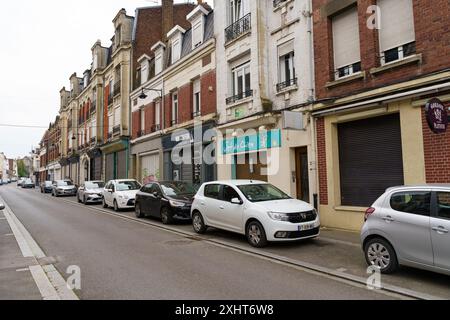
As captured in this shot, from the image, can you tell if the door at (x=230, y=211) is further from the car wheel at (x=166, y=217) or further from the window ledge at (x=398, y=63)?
the window ledge at (x=398, y=63)

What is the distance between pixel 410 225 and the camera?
546cm

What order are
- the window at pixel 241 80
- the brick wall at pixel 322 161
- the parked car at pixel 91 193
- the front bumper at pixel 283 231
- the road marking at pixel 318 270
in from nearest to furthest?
the road marking at pixel 318 270
the front bumper at pixel 283 231
the brick wall at pixel 322 161
the window at pixel 241 80
the parked car at pixel 91 193

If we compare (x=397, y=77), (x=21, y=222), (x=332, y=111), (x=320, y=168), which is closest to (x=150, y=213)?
(x=21, y=222)

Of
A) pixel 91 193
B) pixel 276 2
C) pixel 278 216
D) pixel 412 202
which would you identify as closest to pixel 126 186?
pixel 91 193

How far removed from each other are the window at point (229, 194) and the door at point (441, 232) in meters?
4.53

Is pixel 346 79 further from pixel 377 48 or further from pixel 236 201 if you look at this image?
pixel 236 201

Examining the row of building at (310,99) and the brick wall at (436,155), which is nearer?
the brick wall at (436,155)

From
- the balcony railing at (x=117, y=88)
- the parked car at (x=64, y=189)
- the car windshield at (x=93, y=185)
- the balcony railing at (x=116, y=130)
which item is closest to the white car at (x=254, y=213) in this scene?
the car windshield at (x=93, y=185)

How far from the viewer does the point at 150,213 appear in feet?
42.9

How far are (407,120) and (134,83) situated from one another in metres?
21.1

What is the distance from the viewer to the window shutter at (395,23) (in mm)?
9008

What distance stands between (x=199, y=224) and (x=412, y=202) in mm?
5847

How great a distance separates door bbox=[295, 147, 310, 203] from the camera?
12039 mm

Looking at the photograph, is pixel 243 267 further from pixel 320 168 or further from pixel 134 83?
pixel 134 83
